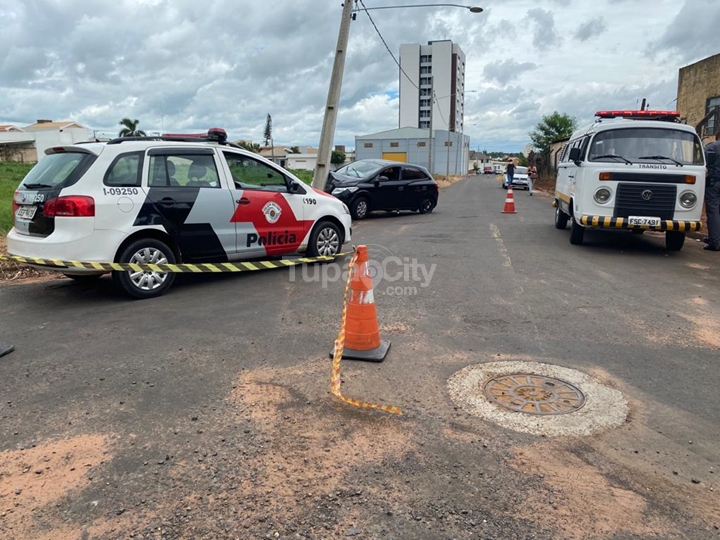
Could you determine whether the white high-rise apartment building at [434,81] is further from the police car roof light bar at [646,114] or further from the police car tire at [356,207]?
the police car roof light bar at [646,114]

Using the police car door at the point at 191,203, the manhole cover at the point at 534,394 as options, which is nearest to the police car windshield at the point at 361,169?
the police car door at the point at 191,203

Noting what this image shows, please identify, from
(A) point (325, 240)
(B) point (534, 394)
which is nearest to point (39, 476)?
(B) point (534, 394)

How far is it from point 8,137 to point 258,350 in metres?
83.5

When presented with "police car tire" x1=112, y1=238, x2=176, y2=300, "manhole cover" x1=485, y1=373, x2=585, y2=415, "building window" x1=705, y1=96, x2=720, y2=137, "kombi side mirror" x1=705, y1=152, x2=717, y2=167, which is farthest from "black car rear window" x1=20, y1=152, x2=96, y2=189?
"building window" x1=705, y1=96, x2=720, y2=137

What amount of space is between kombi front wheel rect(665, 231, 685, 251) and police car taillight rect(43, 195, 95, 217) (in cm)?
946

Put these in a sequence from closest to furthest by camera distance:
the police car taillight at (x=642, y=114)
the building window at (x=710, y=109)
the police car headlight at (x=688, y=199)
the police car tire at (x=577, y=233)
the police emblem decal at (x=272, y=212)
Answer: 1. the police emblem decal at (x=272, y=212)
2. the police car headlight at (x=688, y=199)
3. the police car tire at (x=577, y=233)
4. the police car taillight at (x=642, y=114)
5. the building window at (x=710, y=109)

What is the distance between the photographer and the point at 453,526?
8.27 feet

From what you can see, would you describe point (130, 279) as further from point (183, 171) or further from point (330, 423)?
point (330, 423)

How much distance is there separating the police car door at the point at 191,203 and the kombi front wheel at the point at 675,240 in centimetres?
779

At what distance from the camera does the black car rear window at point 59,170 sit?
591 centimetres

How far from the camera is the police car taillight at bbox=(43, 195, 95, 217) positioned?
18.9 ft

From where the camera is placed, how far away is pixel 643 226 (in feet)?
29.6

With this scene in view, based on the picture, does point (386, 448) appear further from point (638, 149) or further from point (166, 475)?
point (638, 149)

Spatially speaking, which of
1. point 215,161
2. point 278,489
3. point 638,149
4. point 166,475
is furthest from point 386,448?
point 638,149
